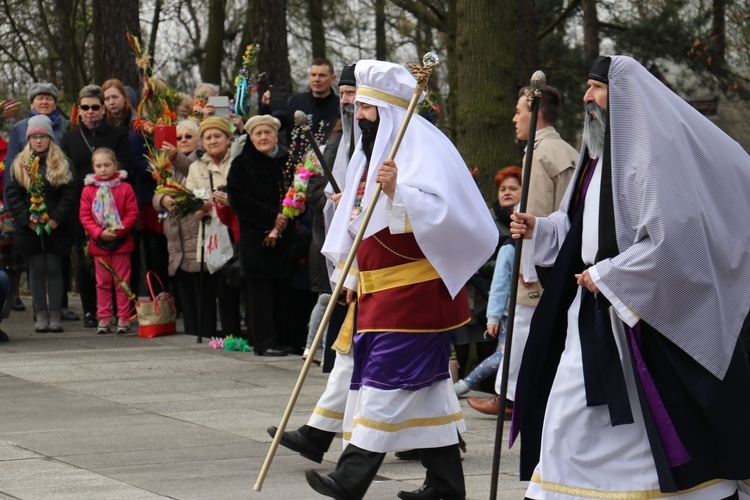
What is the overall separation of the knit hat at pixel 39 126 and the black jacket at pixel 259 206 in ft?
7.62

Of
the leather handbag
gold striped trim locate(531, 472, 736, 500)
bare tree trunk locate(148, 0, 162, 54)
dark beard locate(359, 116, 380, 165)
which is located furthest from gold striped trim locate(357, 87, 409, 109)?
bare tree trunk locate(148, 0, 162, 54)

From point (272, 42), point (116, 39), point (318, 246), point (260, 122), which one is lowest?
point (318, 246)

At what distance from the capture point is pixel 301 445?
695cm

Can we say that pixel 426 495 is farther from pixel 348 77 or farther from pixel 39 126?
pixel 39 126

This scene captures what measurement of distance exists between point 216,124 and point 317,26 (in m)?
12.7

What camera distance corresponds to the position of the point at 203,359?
37.2ft

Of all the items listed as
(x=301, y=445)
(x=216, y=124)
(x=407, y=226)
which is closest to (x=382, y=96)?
(x=407, y=226)

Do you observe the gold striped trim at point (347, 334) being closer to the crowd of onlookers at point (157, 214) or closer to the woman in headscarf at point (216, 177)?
the crowd of onlookers at point (157, 214)

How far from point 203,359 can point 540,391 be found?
6.24 m

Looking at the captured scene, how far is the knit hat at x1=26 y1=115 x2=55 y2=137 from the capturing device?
12.3 meters

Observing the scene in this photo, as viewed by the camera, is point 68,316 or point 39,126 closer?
point 39,126

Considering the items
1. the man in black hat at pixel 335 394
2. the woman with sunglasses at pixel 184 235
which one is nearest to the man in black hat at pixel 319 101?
the woman with sunglasses at pixel 184 235

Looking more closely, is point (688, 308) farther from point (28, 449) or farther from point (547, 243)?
point (28, 449)

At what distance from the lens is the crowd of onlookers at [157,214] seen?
11188 millimetres
